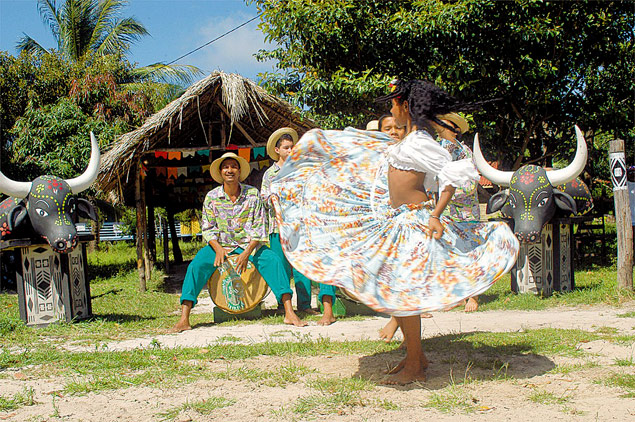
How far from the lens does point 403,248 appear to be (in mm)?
3438

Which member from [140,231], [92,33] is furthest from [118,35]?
[140,231]

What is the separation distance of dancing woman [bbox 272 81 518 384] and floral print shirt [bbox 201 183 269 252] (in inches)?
80.4

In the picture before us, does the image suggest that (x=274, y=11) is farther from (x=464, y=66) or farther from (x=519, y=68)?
(x=519, y=68)

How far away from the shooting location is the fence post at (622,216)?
6793 mm

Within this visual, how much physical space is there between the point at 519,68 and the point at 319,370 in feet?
25.2

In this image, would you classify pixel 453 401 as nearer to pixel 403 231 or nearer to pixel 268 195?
pixel 403 231

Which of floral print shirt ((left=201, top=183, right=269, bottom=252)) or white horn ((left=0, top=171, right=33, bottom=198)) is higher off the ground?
white horn ((left=0, top=171, right=33, bottom=198))

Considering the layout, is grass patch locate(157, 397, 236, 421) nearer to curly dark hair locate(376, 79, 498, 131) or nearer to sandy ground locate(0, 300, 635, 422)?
sandy ground locate(0, 300, 635, 422)

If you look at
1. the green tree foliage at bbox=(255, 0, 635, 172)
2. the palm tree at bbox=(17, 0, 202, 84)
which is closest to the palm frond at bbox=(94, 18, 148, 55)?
the palm tree at bbox=(17, 0, 202, 84)

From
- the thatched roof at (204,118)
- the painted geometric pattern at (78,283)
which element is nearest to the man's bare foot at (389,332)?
the painted geometric pattern at (78,283)

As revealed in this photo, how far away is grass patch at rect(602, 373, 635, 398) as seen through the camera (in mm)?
3203

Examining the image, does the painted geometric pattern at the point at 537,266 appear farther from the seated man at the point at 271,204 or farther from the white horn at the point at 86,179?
the white horn at the point at 86,179

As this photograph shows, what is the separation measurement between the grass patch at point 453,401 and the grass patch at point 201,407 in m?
1.11

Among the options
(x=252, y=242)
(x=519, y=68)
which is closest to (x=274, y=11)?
(x=519, y=68)
